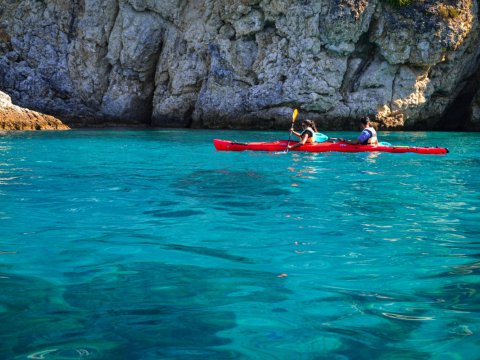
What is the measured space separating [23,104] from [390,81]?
22495 mm

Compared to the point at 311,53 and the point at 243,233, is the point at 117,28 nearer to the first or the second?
the point at 311,53

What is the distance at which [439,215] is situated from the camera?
6715mm

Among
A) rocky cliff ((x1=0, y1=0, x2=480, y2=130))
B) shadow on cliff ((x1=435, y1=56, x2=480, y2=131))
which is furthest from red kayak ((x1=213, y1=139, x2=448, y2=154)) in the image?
shadow on cliff ((x1=435, y1=56, x2=480, y2=131))

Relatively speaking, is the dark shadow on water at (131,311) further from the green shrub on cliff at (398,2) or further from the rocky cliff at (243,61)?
the green shrub on cliff at (398,2)

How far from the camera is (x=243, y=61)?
100ft

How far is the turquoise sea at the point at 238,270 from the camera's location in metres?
3.02

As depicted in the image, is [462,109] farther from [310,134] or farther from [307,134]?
[307,134]

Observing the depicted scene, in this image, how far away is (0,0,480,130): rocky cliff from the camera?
28719 mm

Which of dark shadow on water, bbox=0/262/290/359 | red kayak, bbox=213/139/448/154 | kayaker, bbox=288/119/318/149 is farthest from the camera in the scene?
kayaker, bbox=288/119/318/149

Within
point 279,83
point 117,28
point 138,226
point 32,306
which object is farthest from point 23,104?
point 32,306

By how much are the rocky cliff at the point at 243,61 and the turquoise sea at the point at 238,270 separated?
20.9 metres

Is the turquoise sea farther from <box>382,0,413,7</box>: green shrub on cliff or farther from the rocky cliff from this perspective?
<box>382,0,413,7</box>: green shrub on cliff

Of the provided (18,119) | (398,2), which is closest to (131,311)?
(18,119)

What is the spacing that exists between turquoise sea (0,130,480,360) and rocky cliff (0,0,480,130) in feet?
68.5
